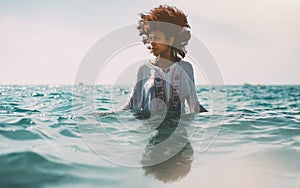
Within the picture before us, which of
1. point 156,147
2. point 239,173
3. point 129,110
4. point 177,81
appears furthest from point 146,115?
point 239,173

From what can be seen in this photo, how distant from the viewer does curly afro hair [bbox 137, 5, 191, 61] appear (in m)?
4.16

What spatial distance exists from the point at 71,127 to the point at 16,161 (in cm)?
161

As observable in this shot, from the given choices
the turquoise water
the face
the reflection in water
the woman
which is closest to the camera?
the turquoise water

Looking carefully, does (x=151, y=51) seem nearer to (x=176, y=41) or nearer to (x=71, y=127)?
(x=176, y=41)

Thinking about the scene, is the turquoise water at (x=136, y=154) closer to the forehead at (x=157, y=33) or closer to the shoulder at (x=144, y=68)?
the shoulder at (x=144, y=68)

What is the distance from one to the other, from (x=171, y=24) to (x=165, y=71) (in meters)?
0.69

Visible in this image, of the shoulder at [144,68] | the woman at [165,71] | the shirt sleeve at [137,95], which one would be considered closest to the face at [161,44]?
the woman at [165,71]

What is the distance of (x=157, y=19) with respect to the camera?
13.7ft

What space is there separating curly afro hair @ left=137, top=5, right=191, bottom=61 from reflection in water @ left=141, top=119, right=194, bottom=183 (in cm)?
104

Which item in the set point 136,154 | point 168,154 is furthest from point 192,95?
point 136,154

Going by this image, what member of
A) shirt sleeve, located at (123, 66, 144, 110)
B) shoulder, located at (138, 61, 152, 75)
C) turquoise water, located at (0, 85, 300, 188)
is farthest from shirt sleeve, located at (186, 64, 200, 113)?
shirt sleeve, located at (123, 66, 144, 110)

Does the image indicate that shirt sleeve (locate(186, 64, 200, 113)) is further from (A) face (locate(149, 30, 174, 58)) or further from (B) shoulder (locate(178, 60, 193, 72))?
(A) face (locate(149, 30, 174, 58))

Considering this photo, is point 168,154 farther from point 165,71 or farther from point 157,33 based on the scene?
point 157,33

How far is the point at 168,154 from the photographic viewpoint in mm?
3057
